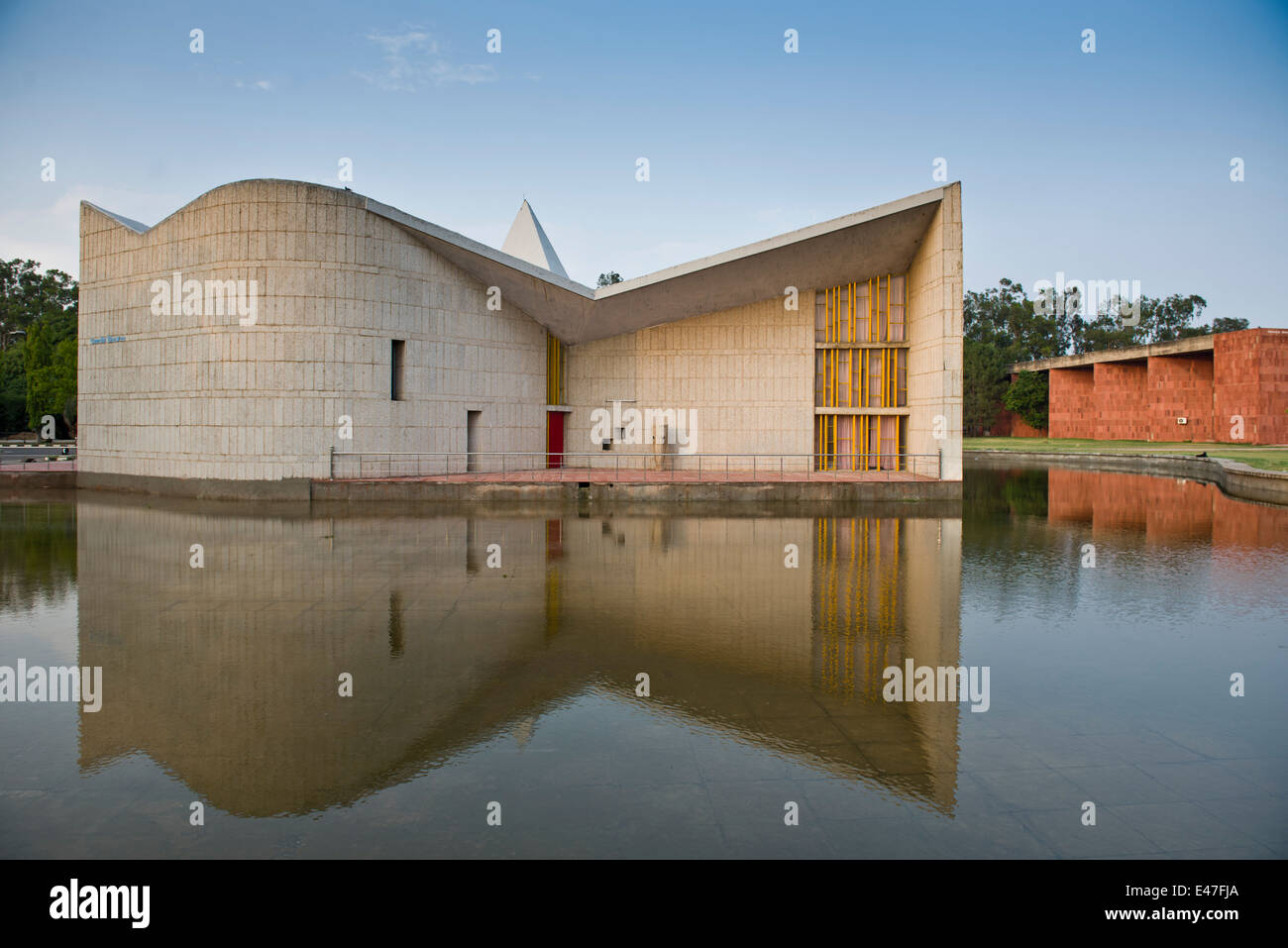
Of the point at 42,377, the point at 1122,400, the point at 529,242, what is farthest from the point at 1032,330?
the point at 42,377

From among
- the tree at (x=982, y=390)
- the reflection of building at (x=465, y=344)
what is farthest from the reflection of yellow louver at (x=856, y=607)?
the tree at (x=982, y=390)

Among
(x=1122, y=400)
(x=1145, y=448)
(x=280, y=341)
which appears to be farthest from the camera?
(x=1122, y=400)

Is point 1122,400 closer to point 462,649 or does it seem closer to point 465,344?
point 465,344

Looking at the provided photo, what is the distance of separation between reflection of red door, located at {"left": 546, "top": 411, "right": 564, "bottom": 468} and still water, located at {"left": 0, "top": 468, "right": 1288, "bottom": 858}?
1662 centimetres

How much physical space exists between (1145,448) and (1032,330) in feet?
158

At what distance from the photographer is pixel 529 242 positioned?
37781 mm

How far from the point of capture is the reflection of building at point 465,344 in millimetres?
23906

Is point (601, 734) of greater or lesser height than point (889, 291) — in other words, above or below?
below

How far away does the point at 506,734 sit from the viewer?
623 cm

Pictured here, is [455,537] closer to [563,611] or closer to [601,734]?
[563,611]

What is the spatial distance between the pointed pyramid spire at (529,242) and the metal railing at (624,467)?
1018 cm

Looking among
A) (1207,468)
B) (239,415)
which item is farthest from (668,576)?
(1207,468)

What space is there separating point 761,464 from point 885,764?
84.2 feet
